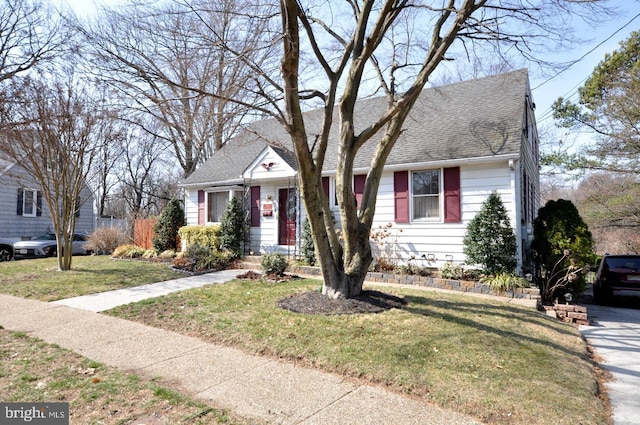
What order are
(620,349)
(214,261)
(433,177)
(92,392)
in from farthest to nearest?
(214,261) < (433,177) < (620,349) < (92,392)

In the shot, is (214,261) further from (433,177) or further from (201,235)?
(433,177)

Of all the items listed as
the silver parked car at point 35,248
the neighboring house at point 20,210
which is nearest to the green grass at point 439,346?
the silver parked car at point 35,248

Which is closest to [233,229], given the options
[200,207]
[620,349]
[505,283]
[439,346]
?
[200,207]

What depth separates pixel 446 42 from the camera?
6.55 metres

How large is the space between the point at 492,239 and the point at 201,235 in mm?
9604

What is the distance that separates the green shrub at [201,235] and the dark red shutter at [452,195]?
25.5 ft

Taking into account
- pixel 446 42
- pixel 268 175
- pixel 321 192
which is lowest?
pixel 321 192

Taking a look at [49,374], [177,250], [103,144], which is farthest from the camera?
[177,250]

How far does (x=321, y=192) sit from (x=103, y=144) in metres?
9.09

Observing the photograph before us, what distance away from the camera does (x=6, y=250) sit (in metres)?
15.9

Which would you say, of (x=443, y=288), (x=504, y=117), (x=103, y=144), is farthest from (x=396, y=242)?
(x=103, y=144)

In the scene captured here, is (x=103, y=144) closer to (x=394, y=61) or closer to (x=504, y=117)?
(x=394, y=61)

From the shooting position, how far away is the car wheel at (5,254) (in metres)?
15.7

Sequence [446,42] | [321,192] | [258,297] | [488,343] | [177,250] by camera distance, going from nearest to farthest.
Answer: [488,343]
[321,192]
[446,42]
[258,297]
[177,250]
